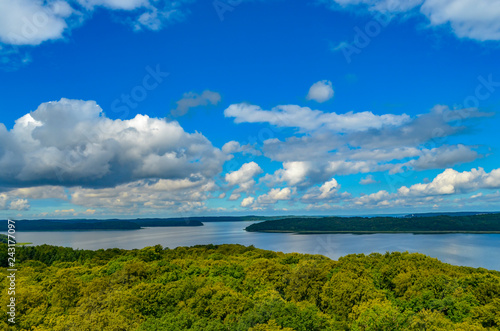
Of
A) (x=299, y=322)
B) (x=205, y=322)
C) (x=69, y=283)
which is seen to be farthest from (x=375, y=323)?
(x=69, y=283)

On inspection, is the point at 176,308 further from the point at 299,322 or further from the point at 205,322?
the point at 299,322

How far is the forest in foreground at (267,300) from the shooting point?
90.1 ft

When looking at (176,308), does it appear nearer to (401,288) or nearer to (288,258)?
(401,288)

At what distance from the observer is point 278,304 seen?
29.5 metres

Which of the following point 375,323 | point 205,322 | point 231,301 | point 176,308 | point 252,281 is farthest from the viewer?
point 252,281

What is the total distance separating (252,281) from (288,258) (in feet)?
67.6

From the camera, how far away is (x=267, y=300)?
3123cm

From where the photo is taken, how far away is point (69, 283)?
4181cm

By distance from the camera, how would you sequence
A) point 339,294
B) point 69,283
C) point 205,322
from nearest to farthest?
point 205,322, point 339,294, point 69,283

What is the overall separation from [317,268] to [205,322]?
23.9 metres

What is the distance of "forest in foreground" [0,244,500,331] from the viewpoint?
27469mm

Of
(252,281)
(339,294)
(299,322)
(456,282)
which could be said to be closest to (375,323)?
(299,322)

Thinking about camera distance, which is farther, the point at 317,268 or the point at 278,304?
the point at 317,268

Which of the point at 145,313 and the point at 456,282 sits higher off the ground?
the point at 456,282
